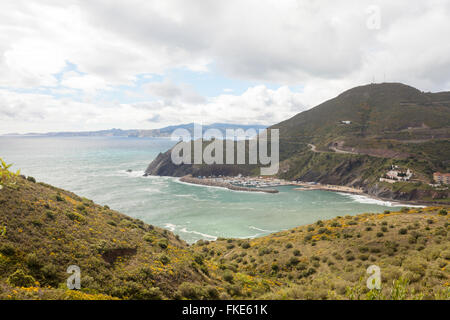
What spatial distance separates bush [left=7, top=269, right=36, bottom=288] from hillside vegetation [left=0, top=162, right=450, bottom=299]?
1.2 inches

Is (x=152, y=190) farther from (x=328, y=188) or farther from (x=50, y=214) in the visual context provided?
(x=50, y=214)

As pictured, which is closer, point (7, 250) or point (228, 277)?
point (7, 250)

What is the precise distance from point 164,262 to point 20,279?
278 inches

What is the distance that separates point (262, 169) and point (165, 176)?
6112 centimetres

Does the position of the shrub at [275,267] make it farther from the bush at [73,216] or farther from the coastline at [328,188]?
the coastline at [328,188]

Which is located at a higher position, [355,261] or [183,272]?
[183,272]

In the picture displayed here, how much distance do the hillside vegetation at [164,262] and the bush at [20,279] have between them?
31 millimetres

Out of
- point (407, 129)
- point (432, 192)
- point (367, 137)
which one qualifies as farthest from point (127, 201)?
point (407, 129)

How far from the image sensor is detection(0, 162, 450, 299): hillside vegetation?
976cm

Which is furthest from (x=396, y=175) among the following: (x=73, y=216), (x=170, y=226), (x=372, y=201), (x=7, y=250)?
(x=7, y=250)

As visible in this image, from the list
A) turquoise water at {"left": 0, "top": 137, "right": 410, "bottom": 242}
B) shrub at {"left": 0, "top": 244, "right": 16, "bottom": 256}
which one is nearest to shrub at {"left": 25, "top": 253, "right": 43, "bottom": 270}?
shrub at {"left": 0, "top": 244, "right": 16, "bottom": 256}

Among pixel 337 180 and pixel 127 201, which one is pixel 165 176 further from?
pixel 337 180

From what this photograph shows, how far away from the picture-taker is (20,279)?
891cm
